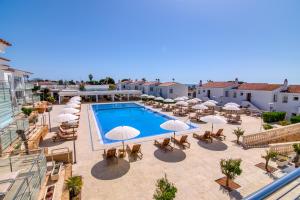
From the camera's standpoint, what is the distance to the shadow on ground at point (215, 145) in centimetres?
1241

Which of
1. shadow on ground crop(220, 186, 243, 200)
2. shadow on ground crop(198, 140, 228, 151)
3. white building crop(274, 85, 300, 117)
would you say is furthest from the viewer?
white building crop(274, 85, 300, 117)

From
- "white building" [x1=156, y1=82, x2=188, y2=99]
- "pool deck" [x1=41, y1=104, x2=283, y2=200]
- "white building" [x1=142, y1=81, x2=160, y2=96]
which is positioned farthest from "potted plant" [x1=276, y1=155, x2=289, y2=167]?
"white building" [x1=142, y1=81, x2=160, y2=96]

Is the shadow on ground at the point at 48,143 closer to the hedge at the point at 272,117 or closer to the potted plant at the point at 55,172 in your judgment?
the potted plant at the point at 55,172

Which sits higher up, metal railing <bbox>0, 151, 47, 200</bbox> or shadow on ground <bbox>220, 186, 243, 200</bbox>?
metal railing <bbox>0, 151, 47, 200</bbox>

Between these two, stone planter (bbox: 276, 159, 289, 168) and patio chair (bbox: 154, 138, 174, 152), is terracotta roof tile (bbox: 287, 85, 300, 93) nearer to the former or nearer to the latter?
stone planter (bbox: 276, 159, 289, 168)

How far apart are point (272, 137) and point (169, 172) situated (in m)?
11.0

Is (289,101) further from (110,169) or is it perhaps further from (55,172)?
(55,172)

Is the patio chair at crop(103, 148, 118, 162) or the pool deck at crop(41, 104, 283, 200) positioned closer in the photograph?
the pool deck at crop(41, 104, 283, 200)

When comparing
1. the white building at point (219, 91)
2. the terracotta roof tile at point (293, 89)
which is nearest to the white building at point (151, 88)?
the white building at point (219, 91)

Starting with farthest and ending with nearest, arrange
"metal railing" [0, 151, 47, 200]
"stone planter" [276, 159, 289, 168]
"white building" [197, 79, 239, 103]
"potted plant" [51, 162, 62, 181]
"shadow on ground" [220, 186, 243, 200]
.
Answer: "white building" [197, 79, 239, 103], "stone planter" [276, 159, 289, 168], "potted plant" [51, 162, 62, 181], "shadow on ground" [220, 186, 243, 200], "metal railing" [0, 151, 47, 200]

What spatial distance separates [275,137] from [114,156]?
14.1 metres

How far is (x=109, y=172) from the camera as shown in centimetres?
903

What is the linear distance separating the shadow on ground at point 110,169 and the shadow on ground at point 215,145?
6499 millimetres

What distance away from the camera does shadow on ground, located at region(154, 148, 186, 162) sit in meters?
10.6
